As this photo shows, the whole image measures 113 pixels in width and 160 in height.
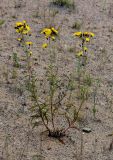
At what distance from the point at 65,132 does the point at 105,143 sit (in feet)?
1.47

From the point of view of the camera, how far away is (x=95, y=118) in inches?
170

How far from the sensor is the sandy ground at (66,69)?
3807 mm

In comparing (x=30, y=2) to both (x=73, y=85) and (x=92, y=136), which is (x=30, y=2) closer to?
(x=73, y=85)

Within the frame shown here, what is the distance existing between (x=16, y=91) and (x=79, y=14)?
288cm

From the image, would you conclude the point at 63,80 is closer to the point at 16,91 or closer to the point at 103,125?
the point at 16,91

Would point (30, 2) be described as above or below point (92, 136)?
above

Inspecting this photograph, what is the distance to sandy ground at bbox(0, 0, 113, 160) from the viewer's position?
3.81 meters

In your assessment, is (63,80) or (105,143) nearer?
(105,143)

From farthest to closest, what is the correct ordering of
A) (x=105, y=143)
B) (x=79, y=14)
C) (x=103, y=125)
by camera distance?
(x=79, y=14) → (x=103, y=125) → (x=105, y=143)

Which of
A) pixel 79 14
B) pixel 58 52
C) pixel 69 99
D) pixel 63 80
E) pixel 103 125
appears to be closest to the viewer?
pixel 103 125

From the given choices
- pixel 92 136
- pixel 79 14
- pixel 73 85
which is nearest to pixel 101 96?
pixel 73 85

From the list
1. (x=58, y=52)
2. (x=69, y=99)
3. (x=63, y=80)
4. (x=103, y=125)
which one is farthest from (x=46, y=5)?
(x=103, y=125)

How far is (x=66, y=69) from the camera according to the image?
529 cm

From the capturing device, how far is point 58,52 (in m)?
5.69
